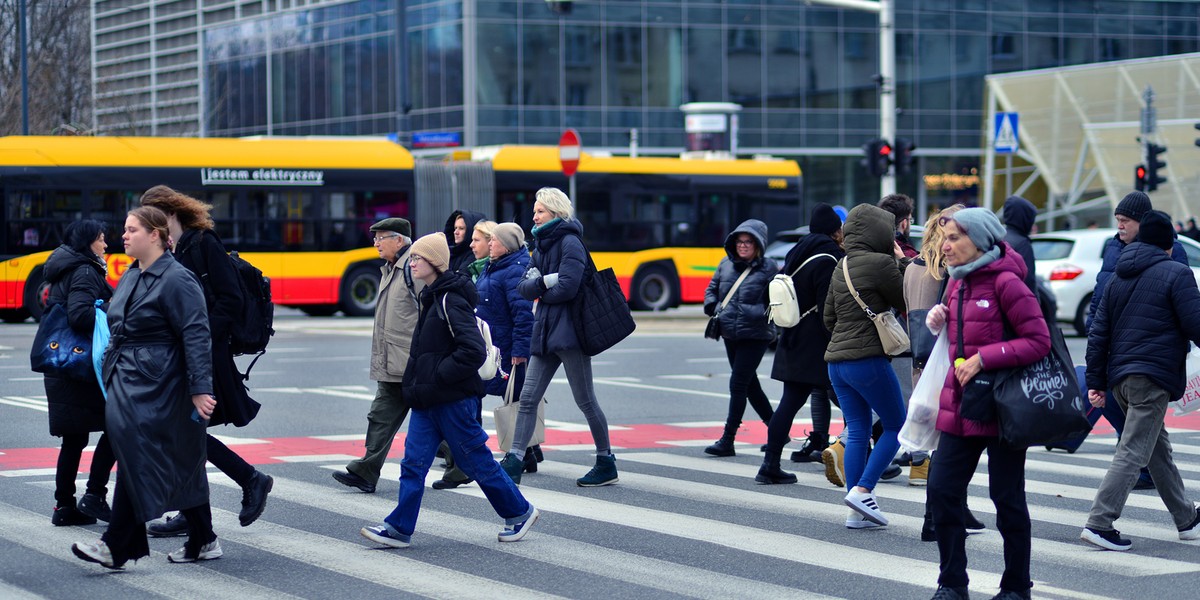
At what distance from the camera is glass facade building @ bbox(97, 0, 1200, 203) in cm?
4791

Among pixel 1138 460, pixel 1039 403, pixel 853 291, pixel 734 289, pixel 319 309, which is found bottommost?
pixel 319 309

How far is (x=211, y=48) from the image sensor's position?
60.9 meters

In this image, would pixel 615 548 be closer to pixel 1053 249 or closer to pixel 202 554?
pixel 202 554

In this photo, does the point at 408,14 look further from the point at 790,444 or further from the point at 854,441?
the point at 854,441

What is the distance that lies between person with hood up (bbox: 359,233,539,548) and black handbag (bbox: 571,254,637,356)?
181 centimetres

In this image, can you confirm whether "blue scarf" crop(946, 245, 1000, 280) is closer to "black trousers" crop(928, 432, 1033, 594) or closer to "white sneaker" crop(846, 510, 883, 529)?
"black trousers" crop(928, 432, 1033, 594)

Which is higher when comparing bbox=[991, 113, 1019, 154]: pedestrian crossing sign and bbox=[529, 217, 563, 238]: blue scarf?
bbox=[991, 113, 1019, 154]: pedestrian crossing sign

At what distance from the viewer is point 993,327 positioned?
243 inches

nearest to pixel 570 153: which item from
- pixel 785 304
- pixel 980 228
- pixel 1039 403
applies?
pixel 785 304

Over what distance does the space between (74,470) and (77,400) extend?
37 centimetres

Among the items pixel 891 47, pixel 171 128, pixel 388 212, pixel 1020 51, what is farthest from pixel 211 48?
pixel 891 47

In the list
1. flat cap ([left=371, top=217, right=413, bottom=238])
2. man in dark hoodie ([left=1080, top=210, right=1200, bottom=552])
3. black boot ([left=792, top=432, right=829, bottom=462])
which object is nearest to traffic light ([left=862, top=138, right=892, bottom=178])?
black boot ([left=792, top=432, right=829, bottom=462])

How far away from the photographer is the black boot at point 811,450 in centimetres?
1058

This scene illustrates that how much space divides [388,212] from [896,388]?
2062 centimetres
